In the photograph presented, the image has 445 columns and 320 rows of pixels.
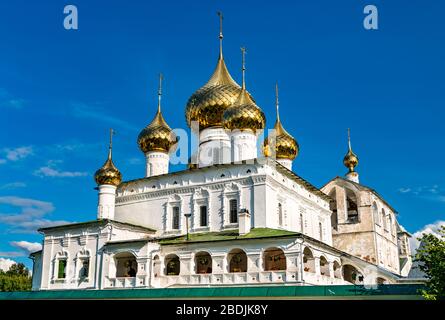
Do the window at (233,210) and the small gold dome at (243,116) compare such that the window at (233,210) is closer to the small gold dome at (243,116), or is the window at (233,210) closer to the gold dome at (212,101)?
the small gold dome at (243,116)

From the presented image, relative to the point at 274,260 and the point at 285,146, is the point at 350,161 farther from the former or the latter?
the point at 274,260

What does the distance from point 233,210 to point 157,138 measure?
906cm

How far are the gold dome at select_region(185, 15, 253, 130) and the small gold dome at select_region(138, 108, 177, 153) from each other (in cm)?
160

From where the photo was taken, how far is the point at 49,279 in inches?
1098

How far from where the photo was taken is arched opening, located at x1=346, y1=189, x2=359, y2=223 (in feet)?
123

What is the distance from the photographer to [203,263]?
25453 millimetres

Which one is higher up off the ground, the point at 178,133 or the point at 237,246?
the point at 178,133

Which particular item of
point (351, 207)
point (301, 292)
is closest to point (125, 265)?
point (301, 292)

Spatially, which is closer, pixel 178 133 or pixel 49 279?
pixel 49 279

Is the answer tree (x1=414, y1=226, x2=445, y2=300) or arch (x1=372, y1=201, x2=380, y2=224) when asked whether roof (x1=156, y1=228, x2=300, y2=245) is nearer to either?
tree (x1=414, y1=226, x2=445, y2=300)

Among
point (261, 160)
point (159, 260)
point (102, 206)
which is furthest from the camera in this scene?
point (102, 206)
